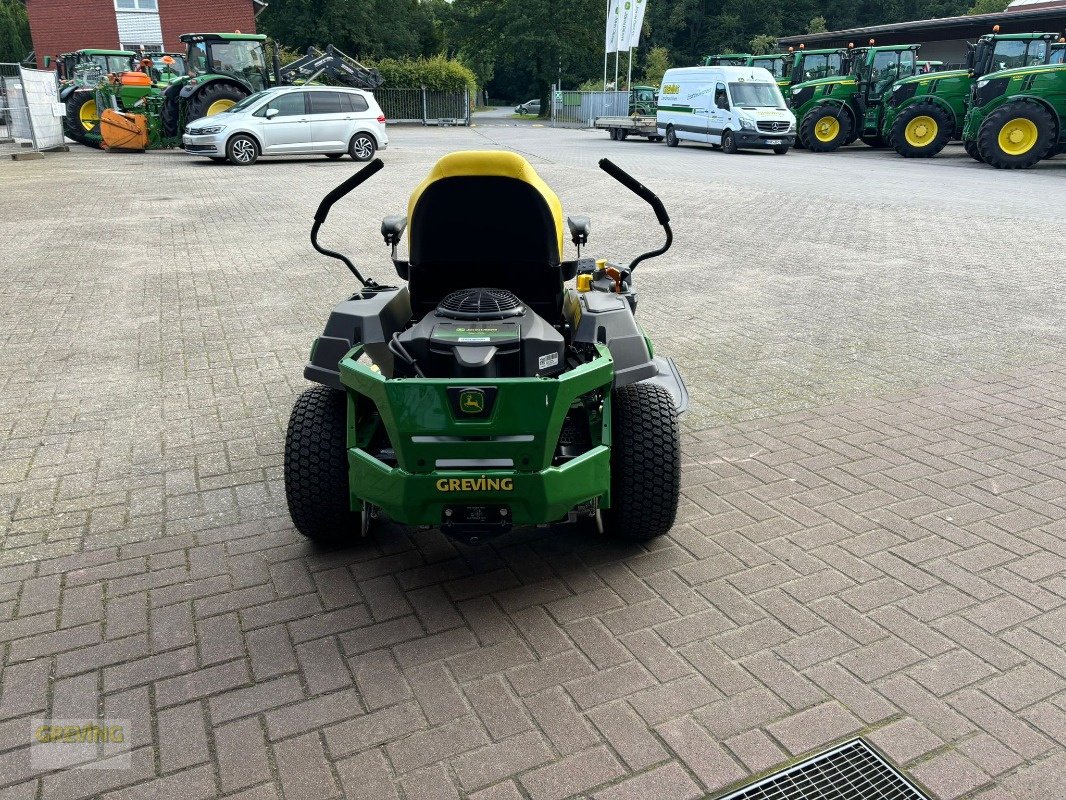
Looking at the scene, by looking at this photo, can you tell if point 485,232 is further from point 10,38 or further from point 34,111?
point 10,38

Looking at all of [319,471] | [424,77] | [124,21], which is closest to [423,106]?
[424,77]

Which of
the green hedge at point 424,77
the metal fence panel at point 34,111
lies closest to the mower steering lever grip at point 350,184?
the metal fence panel at point 34,111

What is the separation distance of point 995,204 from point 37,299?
42.4 ft

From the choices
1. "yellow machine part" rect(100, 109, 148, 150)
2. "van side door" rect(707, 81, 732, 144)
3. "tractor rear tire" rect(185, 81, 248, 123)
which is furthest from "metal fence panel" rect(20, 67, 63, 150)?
"van side door" rect(707, 81, 732, 144)

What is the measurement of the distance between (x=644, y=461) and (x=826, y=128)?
72.9 feet

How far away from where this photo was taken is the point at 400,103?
38.7 m

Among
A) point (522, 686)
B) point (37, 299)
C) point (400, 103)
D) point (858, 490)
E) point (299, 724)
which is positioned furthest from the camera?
point (400, 103)

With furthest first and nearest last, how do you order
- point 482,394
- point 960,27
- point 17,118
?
point 960,27, point 17,118, point 482,394

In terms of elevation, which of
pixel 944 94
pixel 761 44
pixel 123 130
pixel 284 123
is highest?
pixel 761 44

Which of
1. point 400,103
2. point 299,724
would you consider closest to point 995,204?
point 299,724

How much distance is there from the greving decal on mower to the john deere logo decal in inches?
9.2

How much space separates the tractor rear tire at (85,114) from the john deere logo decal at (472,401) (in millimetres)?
22901

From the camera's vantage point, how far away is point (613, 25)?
31766 millimetres

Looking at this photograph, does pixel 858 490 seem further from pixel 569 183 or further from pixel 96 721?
pixel 569 183
